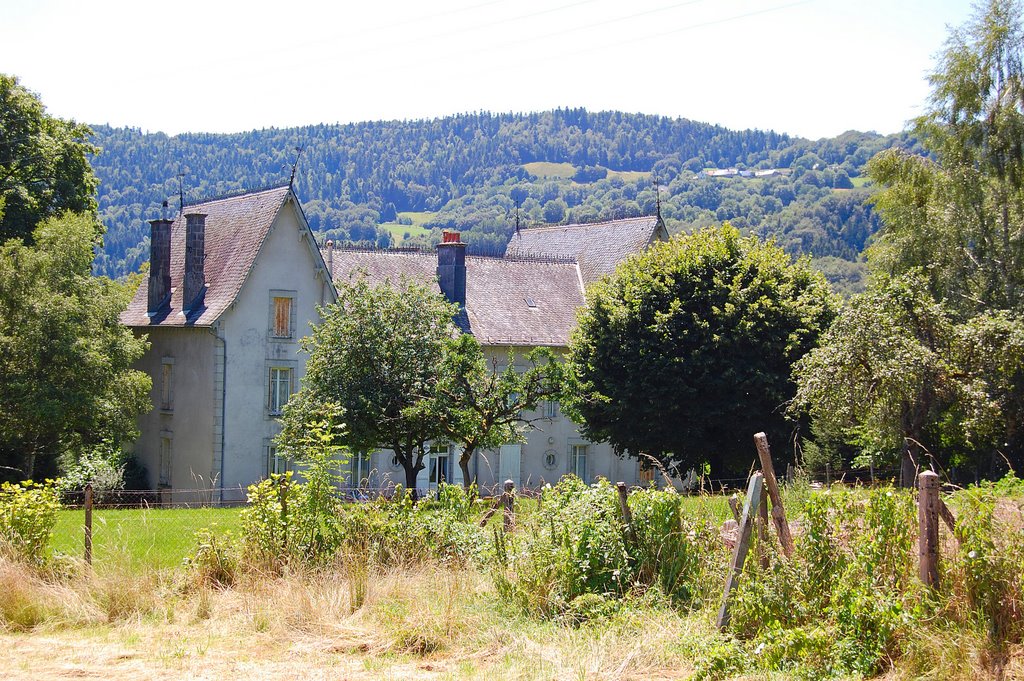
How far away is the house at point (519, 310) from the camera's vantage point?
41.0 m

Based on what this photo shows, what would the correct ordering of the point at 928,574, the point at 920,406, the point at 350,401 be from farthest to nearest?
the point at 350,401, the point at 920,406, the point at 928,574

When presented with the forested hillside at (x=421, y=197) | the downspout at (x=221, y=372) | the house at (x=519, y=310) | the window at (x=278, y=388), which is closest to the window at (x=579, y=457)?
the house at (x=519, y=310)

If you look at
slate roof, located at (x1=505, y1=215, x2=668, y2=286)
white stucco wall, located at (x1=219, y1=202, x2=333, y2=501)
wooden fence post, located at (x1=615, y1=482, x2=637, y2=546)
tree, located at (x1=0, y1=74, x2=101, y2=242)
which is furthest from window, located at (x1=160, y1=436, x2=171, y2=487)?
wooden fence post, located at (x1=615, y1=482, x2=637, y2=546)

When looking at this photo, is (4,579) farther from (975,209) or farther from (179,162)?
(179,162)

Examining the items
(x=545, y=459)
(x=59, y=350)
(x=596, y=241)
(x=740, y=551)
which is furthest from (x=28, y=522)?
(x=596, y=241)

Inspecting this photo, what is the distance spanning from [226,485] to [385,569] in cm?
2494

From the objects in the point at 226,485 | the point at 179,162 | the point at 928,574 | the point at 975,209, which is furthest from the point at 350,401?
the point at 179,162

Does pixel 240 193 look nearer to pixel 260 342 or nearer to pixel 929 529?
pixel 260 342

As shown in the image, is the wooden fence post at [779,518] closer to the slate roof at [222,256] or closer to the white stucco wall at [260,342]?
the white stucco wall at [260,342]

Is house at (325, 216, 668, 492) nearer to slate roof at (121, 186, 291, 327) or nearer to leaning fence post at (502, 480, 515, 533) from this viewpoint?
slate roof at (121, 186, 291, 327)

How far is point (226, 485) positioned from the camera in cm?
3644

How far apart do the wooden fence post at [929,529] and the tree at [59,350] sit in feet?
89.5

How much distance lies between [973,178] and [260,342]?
24.9 m

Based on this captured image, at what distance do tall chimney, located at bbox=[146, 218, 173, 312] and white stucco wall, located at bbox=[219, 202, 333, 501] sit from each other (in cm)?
400
